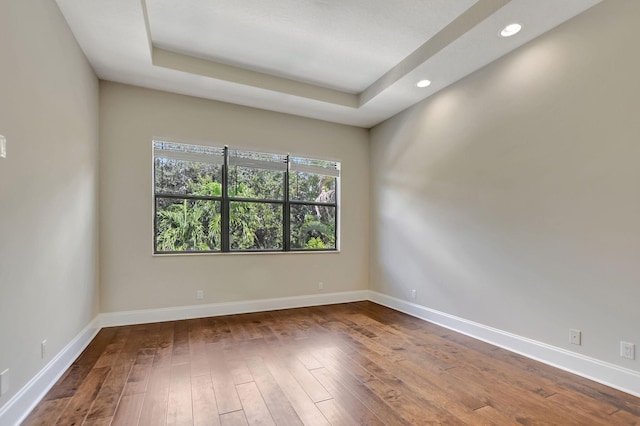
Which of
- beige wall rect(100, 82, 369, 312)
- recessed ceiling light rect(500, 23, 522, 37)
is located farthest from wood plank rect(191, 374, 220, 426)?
recessed ceiling light rect(500, 23, 522, 37)

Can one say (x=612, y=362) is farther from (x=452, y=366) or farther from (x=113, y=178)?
(x=113, y=178)

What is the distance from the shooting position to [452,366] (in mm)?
2678

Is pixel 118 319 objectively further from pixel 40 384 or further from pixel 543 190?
pixel 543 190

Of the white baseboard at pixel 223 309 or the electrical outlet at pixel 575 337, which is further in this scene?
the white baseboard at pixel 223 309

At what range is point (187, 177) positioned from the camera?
4.14m

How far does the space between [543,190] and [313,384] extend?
2618mm

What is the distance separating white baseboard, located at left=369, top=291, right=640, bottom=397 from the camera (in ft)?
7.50

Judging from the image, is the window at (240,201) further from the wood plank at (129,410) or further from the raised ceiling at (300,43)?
the wood plank at (129,410)

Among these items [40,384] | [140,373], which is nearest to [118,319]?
[140,373]

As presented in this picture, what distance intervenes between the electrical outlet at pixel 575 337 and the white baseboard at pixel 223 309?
9.62 feet

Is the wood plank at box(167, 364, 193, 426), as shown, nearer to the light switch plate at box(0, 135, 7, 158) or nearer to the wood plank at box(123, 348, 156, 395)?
the wood plank at box(123, 348, 156, 395)

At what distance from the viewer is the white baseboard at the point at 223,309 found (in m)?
3.69

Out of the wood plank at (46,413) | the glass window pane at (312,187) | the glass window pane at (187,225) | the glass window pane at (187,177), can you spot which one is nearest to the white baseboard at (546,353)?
the glass window pane at (312,187)

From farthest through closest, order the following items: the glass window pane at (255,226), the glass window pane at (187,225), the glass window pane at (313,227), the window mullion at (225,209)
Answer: the glass window pane at (313,227)
the glass window pane at (255,226)
the window mullion at (225,209)
the glass window pane at (187,225)
